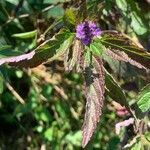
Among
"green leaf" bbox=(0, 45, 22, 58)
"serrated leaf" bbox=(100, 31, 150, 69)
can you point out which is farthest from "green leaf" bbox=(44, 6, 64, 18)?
"serrated leaf" bbox=(100, 31, 150, 69)

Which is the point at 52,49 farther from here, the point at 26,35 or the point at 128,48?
the point at 26,35

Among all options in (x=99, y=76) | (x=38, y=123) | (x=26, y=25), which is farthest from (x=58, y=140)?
(x=99, y=76)

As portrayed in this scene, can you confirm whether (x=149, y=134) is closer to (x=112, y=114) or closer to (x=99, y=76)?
(x=99, y=76)

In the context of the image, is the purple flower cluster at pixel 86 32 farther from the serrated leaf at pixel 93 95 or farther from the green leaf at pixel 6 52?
the green leaf at pixel 6 52

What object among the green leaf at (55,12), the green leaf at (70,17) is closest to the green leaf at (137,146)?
the green leaf at (70,17)

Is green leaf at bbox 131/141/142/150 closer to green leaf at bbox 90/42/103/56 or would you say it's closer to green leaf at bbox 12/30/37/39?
green leaf at bbox 90/42/103/56

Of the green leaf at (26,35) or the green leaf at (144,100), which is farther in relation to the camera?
the green leaf at (26,35)

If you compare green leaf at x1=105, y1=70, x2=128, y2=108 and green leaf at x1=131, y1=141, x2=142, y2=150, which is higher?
green leaf at x1=105, y1=70, x2=128, y2=108
